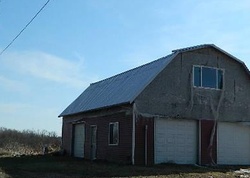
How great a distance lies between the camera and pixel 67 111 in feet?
118

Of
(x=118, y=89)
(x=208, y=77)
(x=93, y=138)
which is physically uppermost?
(x=208, y=77)

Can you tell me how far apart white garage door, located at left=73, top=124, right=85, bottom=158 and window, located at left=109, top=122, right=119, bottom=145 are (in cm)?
507

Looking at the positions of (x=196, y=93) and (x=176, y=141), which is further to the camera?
(x=196, y=93)

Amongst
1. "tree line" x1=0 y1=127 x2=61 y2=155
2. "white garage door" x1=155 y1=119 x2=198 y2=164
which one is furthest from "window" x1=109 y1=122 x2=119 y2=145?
"tree line" x1=0 y1=127 x2=61 y2=155

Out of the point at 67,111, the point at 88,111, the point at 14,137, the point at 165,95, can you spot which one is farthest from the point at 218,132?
the point at 14,137

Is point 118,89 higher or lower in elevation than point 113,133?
higher

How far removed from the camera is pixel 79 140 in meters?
32.9

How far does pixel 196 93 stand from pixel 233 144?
419cm

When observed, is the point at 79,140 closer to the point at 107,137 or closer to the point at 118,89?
the point at 107,137

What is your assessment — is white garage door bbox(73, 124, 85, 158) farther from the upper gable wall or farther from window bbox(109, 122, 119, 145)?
the upper gable wall

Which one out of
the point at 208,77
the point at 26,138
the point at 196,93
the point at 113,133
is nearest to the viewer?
the point at 196,93

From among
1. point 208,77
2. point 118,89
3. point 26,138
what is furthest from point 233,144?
point 26,138

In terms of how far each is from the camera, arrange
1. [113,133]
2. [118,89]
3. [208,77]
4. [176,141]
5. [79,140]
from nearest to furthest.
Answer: [176,141] → [113,133] → [208,77] → [118,89] → [79,140]

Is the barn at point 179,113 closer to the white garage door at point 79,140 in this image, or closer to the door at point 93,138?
the door at point 93,138
